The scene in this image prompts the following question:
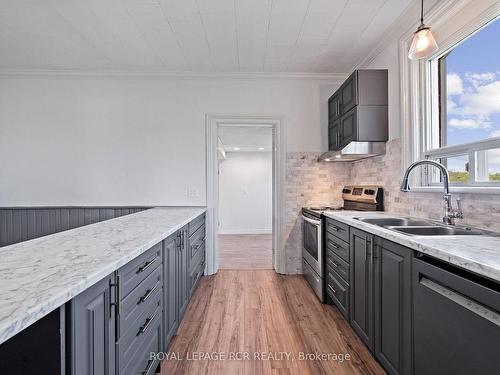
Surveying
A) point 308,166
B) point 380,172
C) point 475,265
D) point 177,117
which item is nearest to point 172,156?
point 177,117

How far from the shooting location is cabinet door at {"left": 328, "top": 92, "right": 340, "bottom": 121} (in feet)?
10.1

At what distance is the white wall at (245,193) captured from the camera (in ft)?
23.1

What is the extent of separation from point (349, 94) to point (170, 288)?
237 centimetres

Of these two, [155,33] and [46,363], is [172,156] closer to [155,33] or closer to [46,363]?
[155,33]

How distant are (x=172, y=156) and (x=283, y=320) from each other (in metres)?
2.24

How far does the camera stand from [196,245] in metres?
2.79

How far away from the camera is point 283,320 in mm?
2285

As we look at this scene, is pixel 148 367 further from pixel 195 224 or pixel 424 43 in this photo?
pixel 424 43

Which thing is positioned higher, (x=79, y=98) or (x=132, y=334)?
(x=79, y=98)

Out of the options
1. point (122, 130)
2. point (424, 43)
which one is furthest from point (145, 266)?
point (122, 130)

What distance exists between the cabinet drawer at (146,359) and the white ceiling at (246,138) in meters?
3.13

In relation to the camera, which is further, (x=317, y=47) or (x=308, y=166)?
(x=308, y=166)

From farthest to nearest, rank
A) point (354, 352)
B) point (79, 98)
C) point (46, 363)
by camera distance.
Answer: point (79, 98)
point (354, 352)
point (46, 363)

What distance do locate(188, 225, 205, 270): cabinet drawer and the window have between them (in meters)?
2.07
